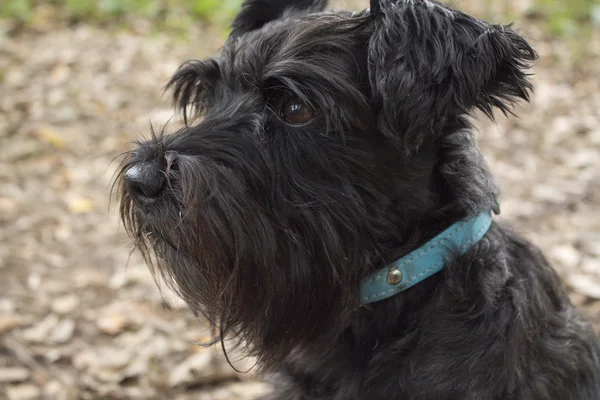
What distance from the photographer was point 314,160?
2297 millimetres

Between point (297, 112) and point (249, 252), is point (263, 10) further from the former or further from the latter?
point (249, 252)

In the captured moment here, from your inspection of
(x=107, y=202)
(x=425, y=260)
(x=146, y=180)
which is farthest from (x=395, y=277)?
(x=107, y=202)

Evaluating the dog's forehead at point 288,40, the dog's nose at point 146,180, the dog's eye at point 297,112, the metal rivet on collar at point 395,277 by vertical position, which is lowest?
the metal rivet on collar at point 395,277

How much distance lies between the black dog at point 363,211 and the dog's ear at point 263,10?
0.44m

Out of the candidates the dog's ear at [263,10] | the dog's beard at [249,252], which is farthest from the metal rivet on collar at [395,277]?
the dog's ear at [263,10]

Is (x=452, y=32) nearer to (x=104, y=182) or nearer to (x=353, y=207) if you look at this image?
(x=353, y=207)

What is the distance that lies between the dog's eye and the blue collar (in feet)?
1.97

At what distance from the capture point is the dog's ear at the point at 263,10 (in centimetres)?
297

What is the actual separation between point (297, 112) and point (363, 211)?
411 millimetres

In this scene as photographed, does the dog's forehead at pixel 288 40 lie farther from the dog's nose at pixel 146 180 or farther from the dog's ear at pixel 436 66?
the dog's nose at pixel 146 180

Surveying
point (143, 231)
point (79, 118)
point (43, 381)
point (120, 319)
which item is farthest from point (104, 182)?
point (143, 231)

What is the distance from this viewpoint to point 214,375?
3795 millimetres

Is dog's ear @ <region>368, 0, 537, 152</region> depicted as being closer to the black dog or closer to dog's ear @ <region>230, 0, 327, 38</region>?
the black dog

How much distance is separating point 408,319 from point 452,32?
1005 millimetres
